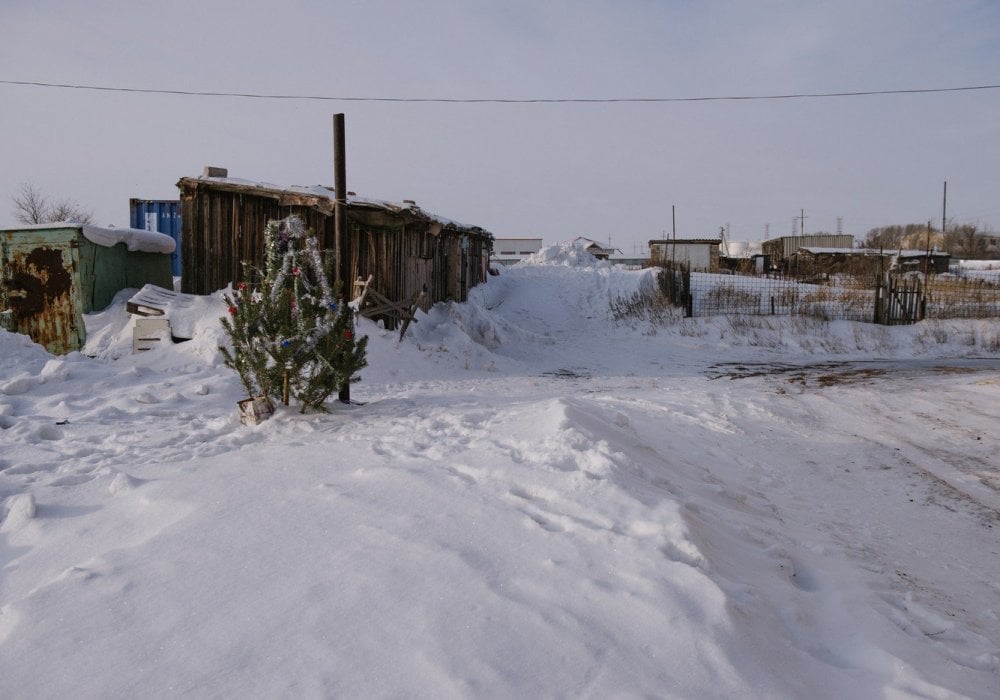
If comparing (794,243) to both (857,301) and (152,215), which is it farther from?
(152,215)

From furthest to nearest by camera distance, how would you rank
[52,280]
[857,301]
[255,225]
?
[857,301]
[255,225]
[52,280]

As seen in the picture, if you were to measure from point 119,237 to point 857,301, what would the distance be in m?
19.5

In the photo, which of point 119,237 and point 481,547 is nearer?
point 481,547

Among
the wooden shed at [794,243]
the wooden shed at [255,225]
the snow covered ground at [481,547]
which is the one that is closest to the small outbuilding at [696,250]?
the wooden shed at [794,243]

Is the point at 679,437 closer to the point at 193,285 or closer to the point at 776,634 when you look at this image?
the point at 776,634

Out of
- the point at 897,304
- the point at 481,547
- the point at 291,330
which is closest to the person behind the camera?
the point at 481,547

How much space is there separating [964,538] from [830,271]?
39474 mm

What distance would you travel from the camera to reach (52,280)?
10836 millimetres

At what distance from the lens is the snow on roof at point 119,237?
1071cm

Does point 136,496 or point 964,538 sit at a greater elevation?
point 136,496

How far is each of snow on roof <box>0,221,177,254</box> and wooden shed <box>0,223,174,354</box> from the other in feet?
0.06

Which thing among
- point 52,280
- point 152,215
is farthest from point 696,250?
point 52,280

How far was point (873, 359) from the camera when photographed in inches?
607

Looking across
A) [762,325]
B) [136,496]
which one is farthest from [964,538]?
[762,325]
